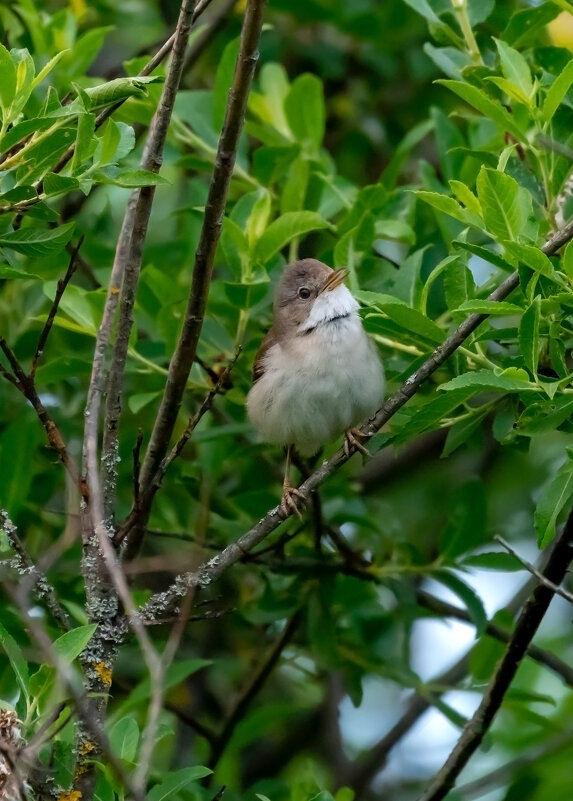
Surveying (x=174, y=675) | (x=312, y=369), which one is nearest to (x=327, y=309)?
(x=312, y=369)

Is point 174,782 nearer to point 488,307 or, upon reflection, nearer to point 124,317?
point 124,317

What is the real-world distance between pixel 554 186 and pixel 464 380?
3.86 ft

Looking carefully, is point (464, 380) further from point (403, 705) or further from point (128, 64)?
point (403, 705)

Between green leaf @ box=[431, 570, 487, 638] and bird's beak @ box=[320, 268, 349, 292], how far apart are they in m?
1.24

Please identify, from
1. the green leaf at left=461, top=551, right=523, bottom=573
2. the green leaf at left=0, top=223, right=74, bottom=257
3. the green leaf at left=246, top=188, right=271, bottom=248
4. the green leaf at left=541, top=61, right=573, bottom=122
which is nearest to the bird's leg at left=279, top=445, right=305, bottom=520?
the green leaf at left=461, top=551, right=523, bottom=573

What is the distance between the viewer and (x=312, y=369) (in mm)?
4785

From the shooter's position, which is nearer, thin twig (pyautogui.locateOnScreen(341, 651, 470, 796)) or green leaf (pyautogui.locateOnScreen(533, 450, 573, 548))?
green leaf (pyautogui.locateOnScreen(533, 450, 573, 548))

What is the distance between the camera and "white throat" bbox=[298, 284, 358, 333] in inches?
193

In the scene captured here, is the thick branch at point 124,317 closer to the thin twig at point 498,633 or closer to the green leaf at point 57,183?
the green leaf at point 57,183

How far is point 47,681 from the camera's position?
124 inches

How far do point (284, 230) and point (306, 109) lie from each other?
95 centimetres

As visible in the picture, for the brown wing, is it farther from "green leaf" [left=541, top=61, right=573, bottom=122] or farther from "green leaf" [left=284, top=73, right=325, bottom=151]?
"green leaf" [left=541, top=61, right=573, bottom=122]

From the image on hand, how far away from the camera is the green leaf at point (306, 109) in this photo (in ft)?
16.1

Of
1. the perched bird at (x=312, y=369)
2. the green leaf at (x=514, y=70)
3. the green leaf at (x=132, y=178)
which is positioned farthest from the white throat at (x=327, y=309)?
the green leaf at (x=132, y=178)
